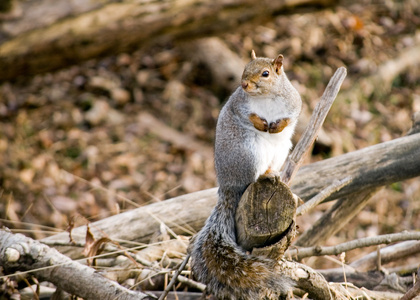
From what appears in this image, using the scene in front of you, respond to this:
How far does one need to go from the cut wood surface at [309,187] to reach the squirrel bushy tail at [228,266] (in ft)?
2.29

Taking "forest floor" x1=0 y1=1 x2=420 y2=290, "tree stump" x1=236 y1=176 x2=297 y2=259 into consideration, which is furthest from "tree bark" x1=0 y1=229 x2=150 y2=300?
"forest floor" x1=0 y1=1 x2=420 y2=290

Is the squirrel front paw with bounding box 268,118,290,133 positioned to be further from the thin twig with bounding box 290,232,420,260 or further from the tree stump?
the thin twig with bounding box 290,232,420,260

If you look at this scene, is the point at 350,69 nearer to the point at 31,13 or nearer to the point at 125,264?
the point at 31,13

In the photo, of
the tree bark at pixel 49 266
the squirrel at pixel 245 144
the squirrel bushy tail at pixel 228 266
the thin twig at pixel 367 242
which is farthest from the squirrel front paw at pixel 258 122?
the tree bark at pixel 49 266

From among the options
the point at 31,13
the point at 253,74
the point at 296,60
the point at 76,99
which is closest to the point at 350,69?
the point at 296,60

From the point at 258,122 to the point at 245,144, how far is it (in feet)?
0.35

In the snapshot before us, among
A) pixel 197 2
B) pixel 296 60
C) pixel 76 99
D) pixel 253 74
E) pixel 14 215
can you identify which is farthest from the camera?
pixel 296 60

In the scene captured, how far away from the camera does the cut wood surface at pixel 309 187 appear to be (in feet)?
8.53

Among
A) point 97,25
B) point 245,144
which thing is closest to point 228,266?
point 245,144

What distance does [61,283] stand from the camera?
2.12 metres

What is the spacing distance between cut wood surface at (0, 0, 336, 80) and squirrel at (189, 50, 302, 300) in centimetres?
207

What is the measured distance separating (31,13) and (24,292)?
2262mm

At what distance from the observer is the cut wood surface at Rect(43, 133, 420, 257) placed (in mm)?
2600

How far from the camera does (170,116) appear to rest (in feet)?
15.9
